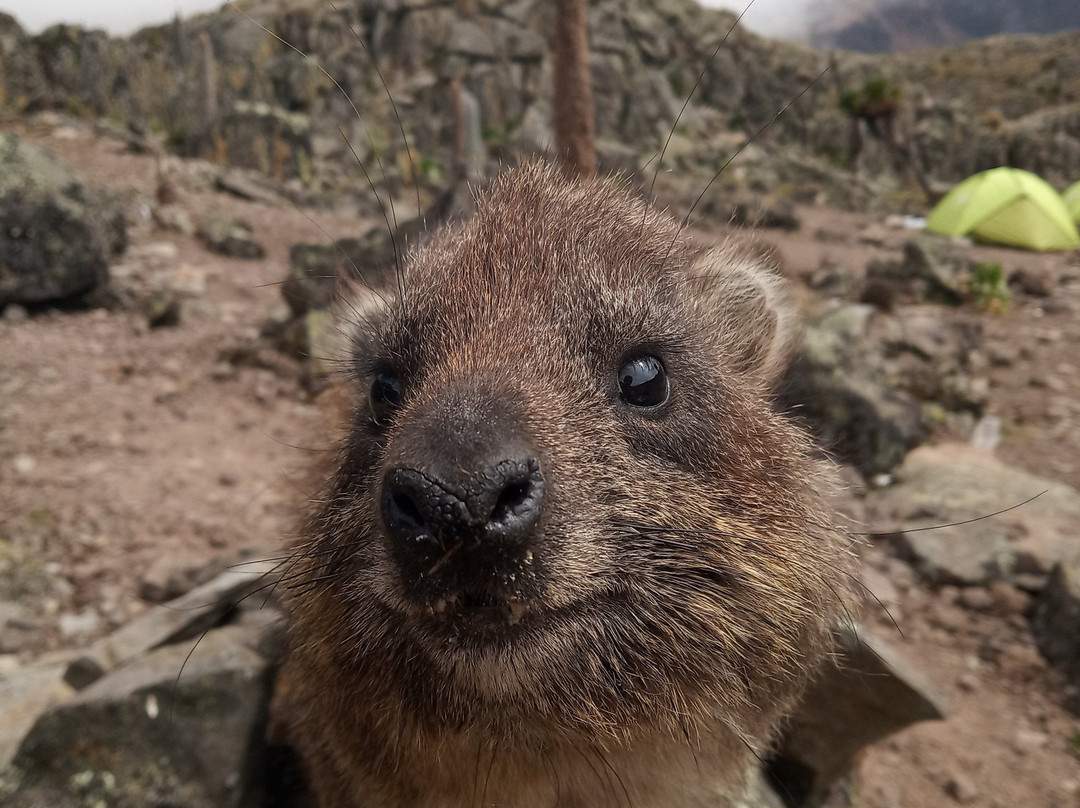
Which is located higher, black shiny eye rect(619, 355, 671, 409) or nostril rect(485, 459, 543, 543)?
black shiny eye rect(619, 355, 671, 409)

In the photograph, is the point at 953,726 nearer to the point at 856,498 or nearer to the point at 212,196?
the point at 856,498

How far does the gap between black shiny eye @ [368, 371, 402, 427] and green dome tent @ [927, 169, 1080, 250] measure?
17.5m

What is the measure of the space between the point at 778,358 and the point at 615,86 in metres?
52.3

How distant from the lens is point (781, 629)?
219 centimetres

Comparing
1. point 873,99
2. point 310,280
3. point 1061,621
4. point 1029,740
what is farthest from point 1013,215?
point 873,99

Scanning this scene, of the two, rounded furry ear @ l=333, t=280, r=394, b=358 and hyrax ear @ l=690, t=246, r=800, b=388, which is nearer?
hyrax ear @ l=690, t=246, r=800, b=388

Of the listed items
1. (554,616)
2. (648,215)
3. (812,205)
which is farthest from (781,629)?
(812,205)

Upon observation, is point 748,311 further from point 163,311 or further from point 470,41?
point 470,41

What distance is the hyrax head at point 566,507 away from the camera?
1757mm

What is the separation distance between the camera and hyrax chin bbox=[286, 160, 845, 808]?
1.77 metres

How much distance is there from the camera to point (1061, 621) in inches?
184

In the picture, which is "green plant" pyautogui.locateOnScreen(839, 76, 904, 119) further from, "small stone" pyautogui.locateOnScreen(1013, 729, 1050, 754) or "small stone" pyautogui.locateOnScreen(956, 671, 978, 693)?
"small stone" pyautogui.locateOnScreen(1013, 729, 1050, 754)

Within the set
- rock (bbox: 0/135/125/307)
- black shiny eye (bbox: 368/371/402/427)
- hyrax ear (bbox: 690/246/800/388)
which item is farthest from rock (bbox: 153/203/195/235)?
hyrax ear (bbox: 690/246/800/388)

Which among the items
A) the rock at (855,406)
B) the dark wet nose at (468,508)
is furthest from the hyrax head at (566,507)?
the rock at (855,406)
